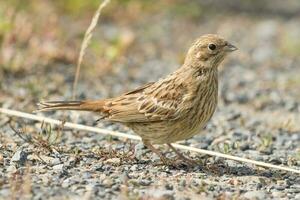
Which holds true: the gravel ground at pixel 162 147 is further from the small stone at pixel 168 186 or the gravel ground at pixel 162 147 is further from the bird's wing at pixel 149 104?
the bird's wing at pixel 149 104

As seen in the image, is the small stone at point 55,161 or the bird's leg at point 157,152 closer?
the small stone at point 55,161

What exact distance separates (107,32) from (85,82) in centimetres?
258

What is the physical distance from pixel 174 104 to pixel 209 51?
2.05ft

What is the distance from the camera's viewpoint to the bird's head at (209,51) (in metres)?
6.75

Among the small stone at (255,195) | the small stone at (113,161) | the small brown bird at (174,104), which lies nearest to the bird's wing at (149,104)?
the small brown bird at (174,104)

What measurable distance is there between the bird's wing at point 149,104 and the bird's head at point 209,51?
304 millimetres

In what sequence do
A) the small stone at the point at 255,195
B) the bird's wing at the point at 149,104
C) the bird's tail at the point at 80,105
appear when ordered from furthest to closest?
the bird's tail at the point at 80,105
the bird's wing at the point at 149,104
the small stone at the point at 255,195

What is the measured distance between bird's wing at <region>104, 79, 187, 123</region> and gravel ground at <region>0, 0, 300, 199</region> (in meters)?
0.31

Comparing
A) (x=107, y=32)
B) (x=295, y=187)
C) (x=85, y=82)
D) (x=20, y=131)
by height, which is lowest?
(x=295, y=187)

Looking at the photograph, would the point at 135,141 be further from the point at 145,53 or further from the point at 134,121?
the point at 145,53

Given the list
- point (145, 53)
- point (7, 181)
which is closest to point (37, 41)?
point (145, 53)

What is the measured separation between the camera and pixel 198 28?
1307 cm

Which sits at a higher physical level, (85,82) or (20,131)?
(85,82)

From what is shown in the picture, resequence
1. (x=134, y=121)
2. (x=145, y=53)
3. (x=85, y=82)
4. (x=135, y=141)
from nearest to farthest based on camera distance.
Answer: (x=134, y=121), (x=135, y=141), (x=85, y=82), (x=145, y=53)
